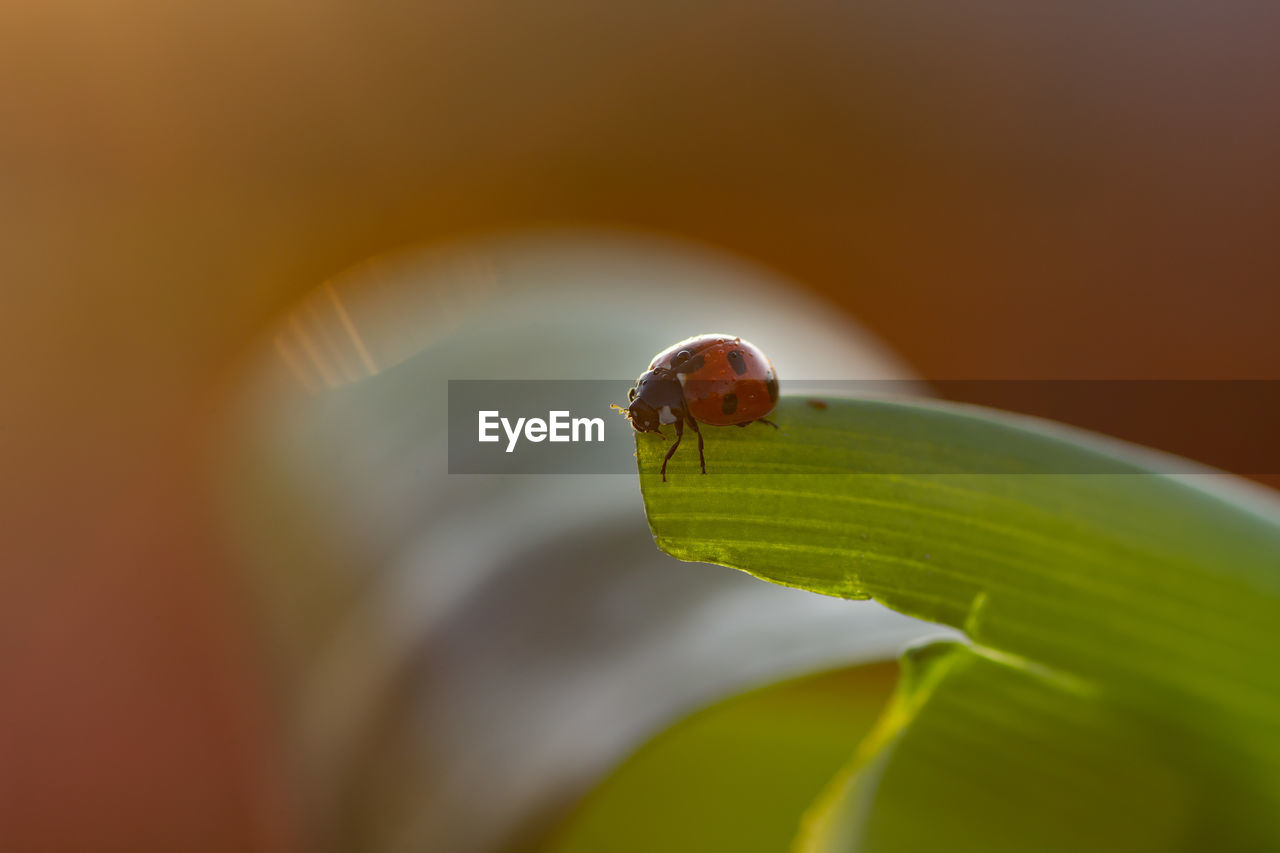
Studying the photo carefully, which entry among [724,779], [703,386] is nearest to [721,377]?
[703,386]

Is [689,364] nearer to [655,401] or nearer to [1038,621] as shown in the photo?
[655,401]

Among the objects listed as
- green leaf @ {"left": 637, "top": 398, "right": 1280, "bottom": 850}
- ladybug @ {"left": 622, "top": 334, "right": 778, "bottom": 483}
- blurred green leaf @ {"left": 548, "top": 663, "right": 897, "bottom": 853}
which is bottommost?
blurred green leaf @ {"left": 548, "top": 663, "right": 897, "bottom": 853}

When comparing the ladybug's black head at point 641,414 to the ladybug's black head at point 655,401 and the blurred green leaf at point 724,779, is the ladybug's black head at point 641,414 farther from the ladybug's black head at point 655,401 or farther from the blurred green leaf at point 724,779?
the blurred green leaf at point 724,779

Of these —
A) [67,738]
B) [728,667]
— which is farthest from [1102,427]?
[67,738]

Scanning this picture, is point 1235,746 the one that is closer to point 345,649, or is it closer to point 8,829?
point 345,649

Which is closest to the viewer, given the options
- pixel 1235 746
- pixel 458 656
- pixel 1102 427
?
pixel 1235 746

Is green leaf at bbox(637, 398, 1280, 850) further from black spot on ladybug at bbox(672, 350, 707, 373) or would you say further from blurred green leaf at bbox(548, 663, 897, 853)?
black spot on ladybug at bbox(672, 350, 707, 373)

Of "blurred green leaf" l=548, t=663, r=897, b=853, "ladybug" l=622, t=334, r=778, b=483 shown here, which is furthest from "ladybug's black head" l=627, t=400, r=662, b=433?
"blurred green leaf" l=548, t=663, r=897, b=853
